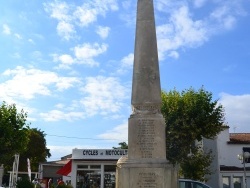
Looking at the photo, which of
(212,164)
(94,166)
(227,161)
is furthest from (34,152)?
(227,161)

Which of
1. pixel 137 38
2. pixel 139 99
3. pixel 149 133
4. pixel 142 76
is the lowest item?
pixel 149 133

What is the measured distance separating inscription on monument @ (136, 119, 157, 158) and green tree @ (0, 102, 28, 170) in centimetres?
1991

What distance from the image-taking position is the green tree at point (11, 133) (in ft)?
90.5

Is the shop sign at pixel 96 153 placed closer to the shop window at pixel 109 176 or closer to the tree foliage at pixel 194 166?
the shop window at pixel 109 176

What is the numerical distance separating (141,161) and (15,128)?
21.4 meters

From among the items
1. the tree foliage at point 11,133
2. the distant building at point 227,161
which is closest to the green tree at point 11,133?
the tree foliage at point 11,133

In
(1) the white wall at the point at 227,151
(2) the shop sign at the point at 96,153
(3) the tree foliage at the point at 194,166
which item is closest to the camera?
(3) the tree foliage at the point at 194,166

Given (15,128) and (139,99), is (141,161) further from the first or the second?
(15,128)

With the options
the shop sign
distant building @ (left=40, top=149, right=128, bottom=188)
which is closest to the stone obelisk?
distant building @ (left=40, top=149, right=128, bottom=188)

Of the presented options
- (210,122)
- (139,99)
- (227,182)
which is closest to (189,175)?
(210,122)

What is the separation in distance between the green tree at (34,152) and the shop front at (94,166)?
2081 centimetres

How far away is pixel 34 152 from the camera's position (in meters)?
53.1

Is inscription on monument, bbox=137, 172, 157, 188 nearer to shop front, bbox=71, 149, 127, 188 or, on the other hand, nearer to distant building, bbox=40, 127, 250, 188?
distant building, bbox=40, 127, 250, 188

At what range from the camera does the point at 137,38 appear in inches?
429
